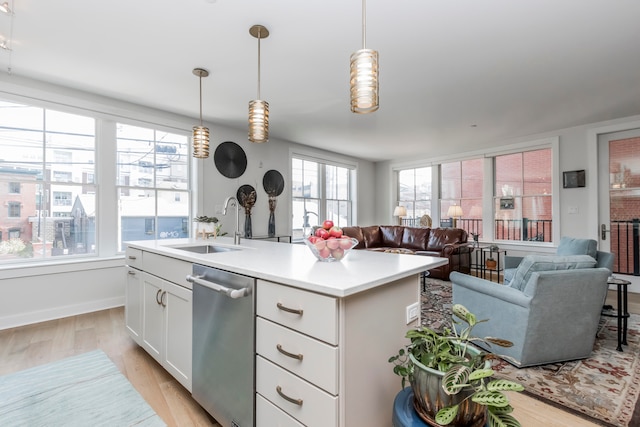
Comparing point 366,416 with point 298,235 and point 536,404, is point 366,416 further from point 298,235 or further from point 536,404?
point 298,235

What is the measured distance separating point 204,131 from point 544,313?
3.19 metres

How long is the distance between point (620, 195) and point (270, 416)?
586 cm

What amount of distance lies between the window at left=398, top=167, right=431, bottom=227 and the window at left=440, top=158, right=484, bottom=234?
→ 37cm

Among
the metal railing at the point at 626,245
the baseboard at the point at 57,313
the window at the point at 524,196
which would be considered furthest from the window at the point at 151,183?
the metal railing at the point at 626,245

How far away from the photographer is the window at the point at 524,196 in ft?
17.3

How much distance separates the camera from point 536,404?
5.97 ft

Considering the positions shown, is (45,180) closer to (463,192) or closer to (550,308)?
(550,308)

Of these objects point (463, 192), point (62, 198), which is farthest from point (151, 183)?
point (463, 192)

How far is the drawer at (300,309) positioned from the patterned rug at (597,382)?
5.78 feet

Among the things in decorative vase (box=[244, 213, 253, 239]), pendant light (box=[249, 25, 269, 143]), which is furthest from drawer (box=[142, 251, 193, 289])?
decorative vase (box=[244, 213, 253, 239])

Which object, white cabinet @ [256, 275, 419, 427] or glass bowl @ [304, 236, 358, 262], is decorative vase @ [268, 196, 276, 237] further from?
white cabinet @ [256, 275, 419, 427]

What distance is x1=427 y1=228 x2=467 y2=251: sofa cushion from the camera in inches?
221

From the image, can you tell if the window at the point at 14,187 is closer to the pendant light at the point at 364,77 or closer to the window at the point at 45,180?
the window at the point at 45,180

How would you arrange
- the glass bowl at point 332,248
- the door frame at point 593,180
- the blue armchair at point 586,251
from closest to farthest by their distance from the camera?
the glass bowl at point 332,248 < the blue armchair at point 586,251 < the door frame at point 593,180
